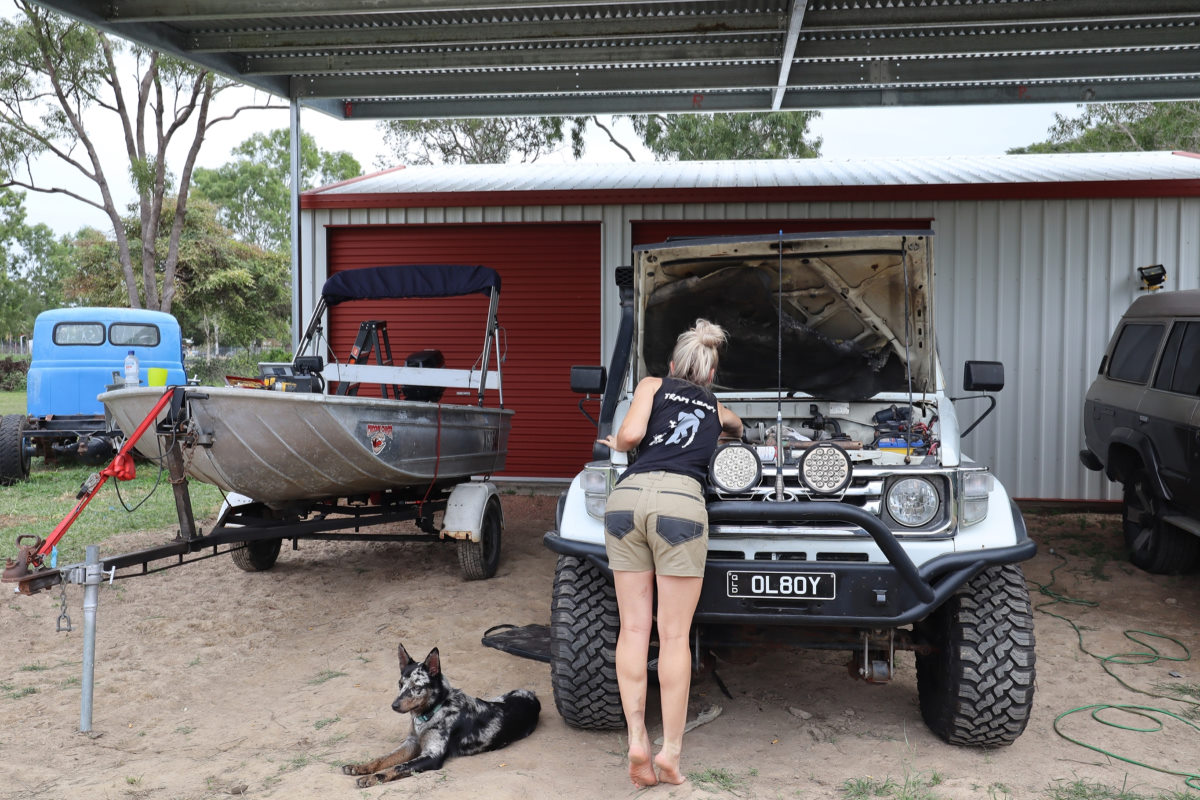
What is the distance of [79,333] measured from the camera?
42.3ft

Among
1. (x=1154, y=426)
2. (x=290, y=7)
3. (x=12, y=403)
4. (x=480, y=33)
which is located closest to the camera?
(x=1154, y=426)

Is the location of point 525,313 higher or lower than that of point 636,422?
higher

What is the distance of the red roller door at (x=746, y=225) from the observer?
33.6 feet

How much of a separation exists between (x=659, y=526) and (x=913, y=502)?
1092mm

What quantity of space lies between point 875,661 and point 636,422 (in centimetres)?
148

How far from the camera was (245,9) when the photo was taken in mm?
7551

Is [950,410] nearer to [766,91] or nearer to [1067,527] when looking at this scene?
[1067,527]

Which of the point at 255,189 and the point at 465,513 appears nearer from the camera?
the point at 465,513

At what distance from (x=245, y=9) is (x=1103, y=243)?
8.65m

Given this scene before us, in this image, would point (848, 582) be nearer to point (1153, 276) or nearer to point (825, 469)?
point (825, 469)

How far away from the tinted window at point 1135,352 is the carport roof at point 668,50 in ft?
8.24


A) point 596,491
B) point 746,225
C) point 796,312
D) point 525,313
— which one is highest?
point 746,225

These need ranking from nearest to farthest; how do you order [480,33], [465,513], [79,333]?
[465,513], [480,33], [79,333]

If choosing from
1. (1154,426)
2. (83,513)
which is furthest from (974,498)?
(83,513)
